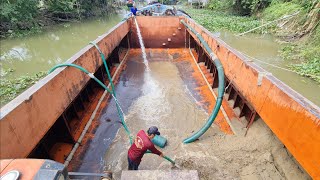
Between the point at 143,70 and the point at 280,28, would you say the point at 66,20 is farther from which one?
the point at 280,28

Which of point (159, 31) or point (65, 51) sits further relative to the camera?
point (65, 51)

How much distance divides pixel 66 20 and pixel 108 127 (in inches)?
781

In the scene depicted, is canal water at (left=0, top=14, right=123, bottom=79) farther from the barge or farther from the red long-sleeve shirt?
the red long-sleeve shirt

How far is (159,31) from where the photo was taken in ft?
30.5

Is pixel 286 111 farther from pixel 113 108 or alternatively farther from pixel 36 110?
pixel 113 108

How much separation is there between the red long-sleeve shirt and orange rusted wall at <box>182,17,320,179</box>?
1711 mm

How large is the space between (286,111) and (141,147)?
1974 millimetres

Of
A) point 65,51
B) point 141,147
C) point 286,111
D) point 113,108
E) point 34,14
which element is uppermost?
point 34,14

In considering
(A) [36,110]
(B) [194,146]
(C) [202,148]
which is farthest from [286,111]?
(A) [36,110]

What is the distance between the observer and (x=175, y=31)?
9250 millimetres

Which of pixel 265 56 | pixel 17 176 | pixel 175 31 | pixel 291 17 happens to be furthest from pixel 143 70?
pixel 291 17

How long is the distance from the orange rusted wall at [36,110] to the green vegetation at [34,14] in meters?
14.0

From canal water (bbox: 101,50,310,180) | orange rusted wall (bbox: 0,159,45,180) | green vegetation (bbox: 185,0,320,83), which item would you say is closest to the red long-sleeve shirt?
canal water (bbox: 101,50,310,180)

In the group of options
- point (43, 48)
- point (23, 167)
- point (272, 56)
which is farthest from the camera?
point (43, 48)
